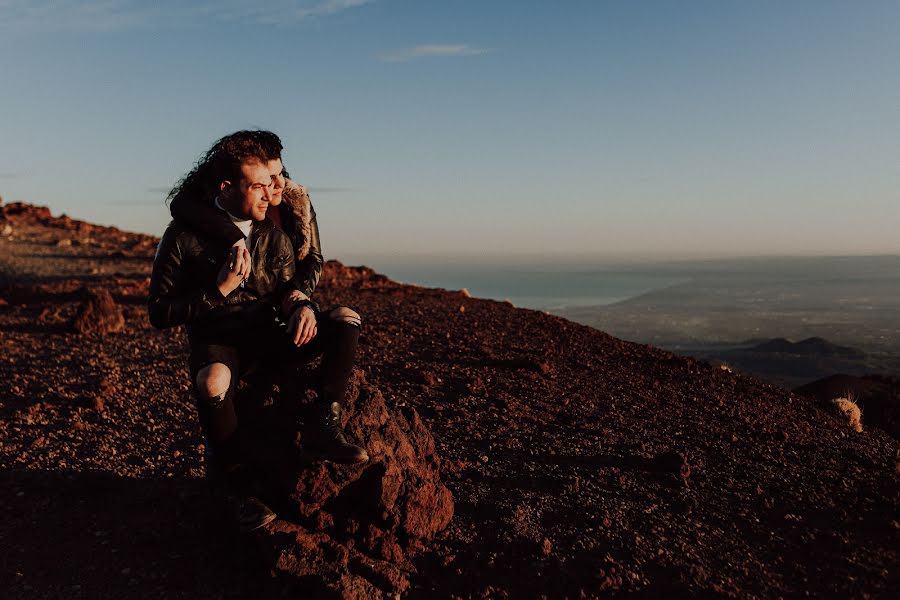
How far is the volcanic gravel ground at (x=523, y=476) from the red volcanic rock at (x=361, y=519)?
0.63 feet

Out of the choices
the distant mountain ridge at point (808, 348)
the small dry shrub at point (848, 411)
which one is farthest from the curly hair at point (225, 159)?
the distant mountain ridge at point (808, 348)

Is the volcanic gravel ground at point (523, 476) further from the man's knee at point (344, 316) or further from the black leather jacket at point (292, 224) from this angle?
the black leather jacket at point (292, 224)

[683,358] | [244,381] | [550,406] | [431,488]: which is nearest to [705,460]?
[550,406]

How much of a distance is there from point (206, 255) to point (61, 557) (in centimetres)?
216

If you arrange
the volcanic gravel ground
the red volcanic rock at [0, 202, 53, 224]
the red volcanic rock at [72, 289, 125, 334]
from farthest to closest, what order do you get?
the red volcanic rock at [0, 202, 53, 224], the red volcanic rock at [72, 289, 125, 334], the volcanic gravel ground

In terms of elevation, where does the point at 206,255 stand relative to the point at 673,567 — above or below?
above

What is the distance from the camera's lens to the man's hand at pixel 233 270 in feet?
12.2

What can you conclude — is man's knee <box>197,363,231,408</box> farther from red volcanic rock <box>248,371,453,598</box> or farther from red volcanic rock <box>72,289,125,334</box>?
red volcanic rock <box>72,289,125,334</box>

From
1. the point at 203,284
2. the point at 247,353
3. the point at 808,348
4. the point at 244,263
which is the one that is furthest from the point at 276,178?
the point at 808,348

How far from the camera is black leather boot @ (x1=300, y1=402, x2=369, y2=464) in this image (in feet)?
12.2

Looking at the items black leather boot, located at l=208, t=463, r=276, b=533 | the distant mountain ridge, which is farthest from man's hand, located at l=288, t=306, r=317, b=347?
the distant mountain ridge

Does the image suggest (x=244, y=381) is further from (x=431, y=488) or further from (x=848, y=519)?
(x=848, y=519)

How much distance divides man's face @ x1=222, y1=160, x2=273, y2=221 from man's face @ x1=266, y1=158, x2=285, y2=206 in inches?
1.0

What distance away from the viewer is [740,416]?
22.4ft
